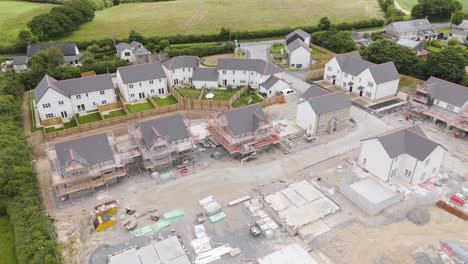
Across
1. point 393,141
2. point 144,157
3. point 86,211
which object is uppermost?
point 393,141

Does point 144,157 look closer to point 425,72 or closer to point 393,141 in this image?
point 393,141

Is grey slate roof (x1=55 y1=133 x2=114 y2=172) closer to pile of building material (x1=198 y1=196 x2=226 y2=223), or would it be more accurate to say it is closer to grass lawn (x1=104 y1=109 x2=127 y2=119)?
pile of building material (x1=198 y1=196 x2=226 y2=223)

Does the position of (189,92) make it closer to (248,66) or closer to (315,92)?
(248,66)

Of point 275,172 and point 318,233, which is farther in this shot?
point 275,172

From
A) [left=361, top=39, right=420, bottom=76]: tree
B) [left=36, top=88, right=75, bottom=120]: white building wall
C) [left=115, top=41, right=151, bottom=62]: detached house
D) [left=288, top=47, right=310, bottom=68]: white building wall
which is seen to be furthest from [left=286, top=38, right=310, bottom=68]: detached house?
[left=36, top=88, right=75, bottom=120]: white building wall

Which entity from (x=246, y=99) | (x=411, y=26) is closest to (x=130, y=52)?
(x=246, y=99)

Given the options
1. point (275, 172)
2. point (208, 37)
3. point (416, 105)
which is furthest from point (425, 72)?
point (208, 37)
